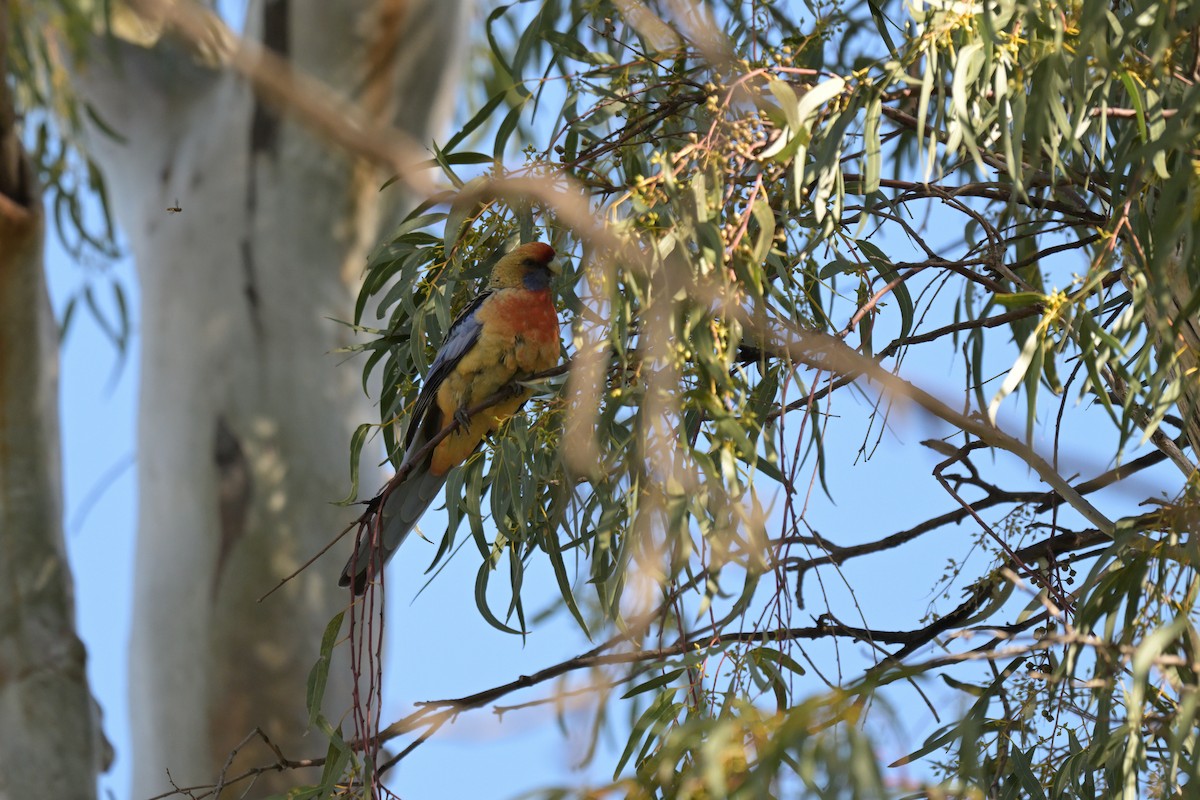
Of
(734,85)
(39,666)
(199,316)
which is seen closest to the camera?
(734,85)

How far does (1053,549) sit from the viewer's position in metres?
Answer: 1.71

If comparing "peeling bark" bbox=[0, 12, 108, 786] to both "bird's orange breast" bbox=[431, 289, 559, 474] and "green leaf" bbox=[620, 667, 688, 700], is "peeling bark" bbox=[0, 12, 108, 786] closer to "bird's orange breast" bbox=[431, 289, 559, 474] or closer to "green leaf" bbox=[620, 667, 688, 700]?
"bird's orange breast" bbox=[431, 289, 559, 474]

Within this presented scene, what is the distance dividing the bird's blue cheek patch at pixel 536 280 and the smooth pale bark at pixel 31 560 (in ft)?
3.21

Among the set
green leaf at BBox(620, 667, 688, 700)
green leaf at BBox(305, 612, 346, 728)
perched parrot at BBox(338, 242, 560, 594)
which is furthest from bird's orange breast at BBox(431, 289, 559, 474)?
green leaf at BBox(620, 667, 688, 700)

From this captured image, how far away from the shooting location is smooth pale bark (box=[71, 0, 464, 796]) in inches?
115

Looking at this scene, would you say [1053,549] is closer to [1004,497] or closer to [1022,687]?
[1004,497]

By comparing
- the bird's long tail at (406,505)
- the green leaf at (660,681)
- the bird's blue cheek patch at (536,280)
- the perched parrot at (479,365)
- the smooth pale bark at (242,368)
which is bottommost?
the green leaf at (660,681)

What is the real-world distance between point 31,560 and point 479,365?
1.04m

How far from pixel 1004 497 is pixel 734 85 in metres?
0.94

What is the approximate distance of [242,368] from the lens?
3070 millimetres

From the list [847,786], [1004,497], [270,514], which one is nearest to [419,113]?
[270,514]

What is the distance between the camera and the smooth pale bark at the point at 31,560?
7.63 feet

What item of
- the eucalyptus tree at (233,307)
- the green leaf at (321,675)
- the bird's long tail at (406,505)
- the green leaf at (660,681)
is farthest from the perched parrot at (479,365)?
the eucalyptus tree at (233,307)

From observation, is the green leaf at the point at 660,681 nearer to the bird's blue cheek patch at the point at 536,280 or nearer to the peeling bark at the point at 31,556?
the bird's blue cheek patch at the point at 536,280
